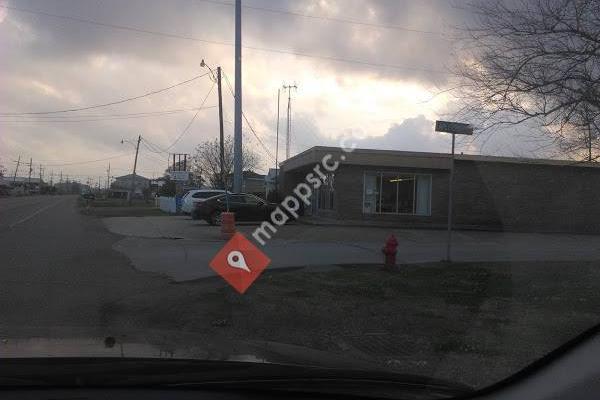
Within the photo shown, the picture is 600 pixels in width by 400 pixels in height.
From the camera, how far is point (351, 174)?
1131 inches

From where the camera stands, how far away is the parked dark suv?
26016mm

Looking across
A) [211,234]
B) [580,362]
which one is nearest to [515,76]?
[580,362]

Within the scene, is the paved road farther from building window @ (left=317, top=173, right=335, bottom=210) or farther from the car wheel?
building window @ (left=317, top=173, right=335, bottom=210)

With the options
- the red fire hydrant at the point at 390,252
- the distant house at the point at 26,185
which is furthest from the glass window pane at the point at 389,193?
the distant house at the point at 26,185

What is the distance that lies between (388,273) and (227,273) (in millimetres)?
3076

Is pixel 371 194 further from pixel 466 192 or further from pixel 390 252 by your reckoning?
pixel 390 252

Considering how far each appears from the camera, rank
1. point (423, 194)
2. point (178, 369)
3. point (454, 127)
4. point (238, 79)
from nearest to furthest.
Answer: point (178, 369), point (454, 127), point (238, 79), point (423, 194)

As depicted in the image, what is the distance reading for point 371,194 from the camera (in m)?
29.1

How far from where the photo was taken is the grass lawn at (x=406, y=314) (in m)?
6.23

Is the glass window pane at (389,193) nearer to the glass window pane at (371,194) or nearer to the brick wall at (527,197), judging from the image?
the glass window pane at (371,194)

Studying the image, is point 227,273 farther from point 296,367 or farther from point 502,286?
point 296,367

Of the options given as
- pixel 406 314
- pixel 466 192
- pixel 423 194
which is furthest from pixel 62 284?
pixel 466 192

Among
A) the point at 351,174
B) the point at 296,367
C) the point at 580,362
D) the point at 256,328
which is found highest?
the point at 351,174

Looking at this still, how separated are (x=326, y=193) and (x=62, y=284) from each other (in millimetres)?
22101
